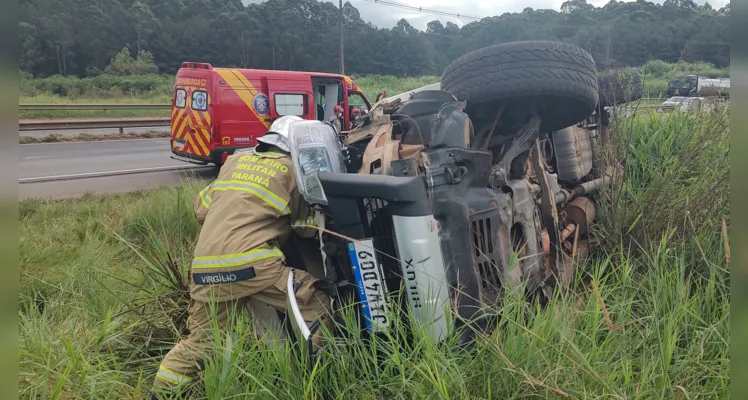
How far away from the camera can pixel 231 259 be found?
2031 mm

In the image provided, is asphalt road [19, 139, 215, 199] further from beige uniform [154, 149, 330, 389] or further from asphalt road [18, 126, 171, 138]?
beige uniform [154, 149, 330, 389]

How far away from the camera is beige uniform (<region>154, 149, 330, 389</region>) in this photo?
2035 mm

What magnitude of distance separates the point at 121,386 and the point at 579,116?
262cm

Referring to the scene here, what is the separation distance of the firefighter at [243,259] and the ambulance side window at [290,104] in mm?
8119

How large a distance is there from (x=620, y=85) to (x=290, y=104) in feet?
24.8

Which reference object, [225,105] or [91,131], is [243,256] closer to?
[225,105]

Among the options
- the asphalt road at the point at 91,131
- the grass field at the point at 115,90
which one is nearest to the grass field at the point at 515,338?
the grass field at the point at 115,90

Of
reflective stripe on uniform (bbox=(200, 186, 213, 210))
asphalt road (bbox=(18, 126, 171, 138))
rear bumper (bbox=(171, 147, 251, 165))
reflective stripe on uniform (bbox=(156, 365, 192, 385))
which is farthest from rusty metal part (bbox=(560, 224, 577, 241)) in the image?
asphalt road (bbox=(18, 126, 171, 138))

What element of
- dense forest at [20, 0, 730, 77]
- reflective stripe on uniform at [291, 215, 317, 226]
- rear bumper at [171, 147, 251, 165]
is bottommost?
rear bumper at [171, 147, 251, 165]

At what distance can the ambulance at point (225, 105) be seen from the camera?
941 centimetres

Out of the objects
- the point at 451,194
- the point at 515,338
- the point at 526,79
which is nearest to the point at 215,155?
the point at 526,79

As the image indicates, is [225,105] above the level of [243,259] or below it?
above

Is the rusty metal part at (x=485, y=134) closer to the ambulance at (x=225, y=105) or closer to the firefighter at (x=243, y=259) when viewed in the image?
the firefighter at (x=243, y=259)

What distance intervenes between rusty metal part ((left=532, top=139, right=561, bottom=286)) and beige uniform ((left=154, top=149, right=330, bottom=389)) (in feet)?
4.39
